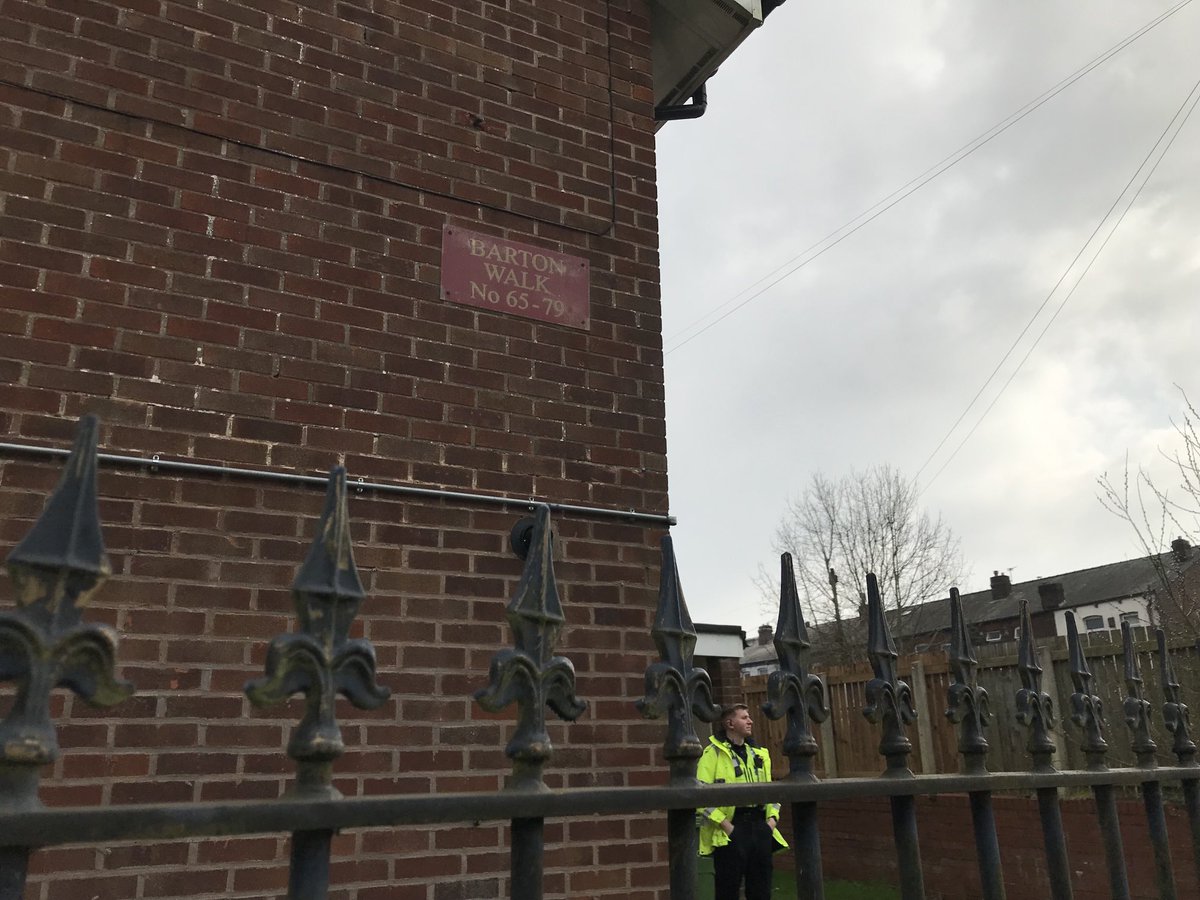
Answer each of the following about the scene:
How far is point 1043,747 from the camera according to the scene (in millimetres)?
2176

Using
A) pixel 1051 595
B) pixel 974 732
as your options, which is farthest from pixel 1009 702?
pixel 1051 595

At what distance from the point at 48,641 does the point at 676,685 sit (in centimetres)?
90

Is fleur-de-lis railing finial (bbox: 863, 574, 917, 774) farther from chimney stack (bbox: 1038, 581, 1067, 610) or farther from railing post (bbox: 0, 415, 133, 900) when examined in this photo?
chimney stack (bbox: 1038, 581, 1067, 610)

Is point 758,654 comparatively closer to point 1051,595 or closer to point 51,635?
point 1051,595

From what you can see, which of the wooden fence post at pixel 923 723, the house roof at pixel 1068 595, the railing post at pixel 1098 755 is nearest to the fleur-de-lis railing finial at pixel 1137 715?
the railing post at pixel 1098 755

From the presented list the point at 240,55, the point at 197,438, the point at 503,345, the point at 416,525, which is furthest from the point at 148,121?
the point at 416,525

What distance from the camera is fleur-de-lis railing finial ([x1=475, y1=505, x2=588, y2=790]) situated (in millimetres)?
1358

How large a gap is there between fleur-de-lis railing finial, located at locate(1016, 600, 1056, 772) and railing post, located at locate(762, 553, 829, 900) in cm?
→ 72

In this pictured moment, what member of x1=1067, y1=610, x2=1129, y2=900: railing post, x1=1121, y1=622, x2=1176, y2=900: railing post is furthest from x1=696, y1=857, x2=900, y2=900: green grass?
x1=1067, y1=610, x2=1129, y2=900: railing post

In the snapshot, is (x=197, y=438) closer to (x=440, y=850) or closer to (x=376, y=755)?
(x=376, y=755)

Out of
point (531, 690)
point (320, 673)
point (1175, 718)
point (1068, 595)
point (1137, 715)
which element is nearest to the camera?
point (320, 673)

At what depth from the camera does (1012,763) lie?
8070 mm

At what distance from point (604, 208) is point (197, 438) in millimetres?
1976

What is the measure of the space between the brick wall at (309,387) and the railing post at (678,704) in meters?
1.69
